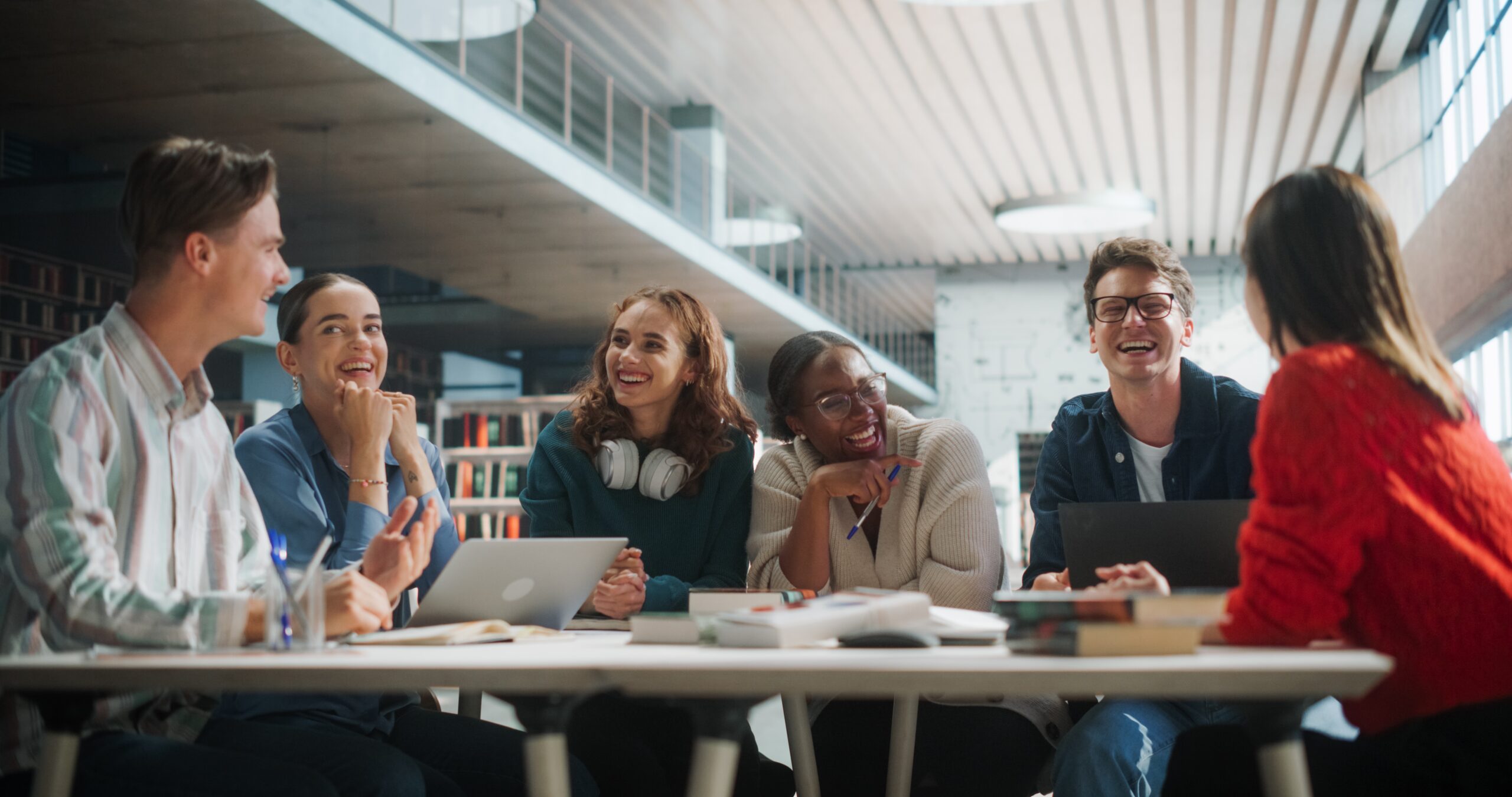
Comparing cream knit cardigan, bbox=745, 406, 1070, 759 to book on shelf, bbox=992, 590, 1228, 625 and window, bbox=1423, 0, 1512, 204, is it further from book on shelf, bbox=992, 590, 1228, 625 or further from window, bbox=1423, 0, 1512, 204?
window, bbox=1423, 0, 1512, 204

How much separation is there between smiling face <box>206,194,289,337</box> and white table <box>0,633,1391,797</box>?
0.47 meters

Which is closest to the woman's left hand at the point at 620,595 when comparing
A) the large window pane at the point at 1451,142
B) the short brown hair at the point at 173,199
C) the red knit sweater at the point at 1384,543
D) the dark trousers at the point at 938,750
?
the dark trousers at the point at 938,750

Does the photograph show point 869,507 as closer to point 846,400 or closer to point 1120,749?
point 846,400

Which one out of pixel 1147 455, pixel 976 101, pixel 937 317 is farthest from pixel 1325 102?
pixel 1147 455

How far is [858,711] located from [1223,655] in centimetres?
104

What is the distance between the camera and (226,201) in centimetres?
149

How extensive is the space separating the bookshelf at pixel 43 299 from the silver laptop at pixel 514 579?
300 centimetres

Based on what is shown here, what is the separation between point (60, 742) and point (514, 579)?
57cm

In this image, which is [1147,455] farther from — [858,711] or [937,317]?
[937,317]

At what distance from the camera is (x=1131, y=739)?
175 cm

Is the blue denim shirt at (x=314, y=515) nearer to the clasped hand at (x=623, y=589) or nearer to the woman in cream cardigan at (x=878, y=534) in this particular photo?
the clasped hand at (x=623, y=589)

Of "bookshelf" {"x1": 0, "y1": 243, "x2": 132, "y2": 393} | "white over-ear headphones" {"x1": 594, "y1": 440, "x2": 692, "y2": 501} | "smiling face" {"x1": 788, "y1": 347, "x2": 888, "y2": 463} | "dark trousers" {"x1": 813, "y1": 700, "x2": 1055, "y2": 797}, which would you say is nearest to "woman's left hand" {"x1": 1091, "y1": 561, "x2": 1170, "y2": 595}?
"dark trousers" {"x1": 813, "y1": 700, "x2": 1055, "y2": 797}

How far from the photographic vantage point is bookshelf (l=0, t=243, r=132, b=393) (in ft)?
13.3

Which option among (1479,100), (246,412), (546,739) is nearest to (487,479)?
(246,412)
